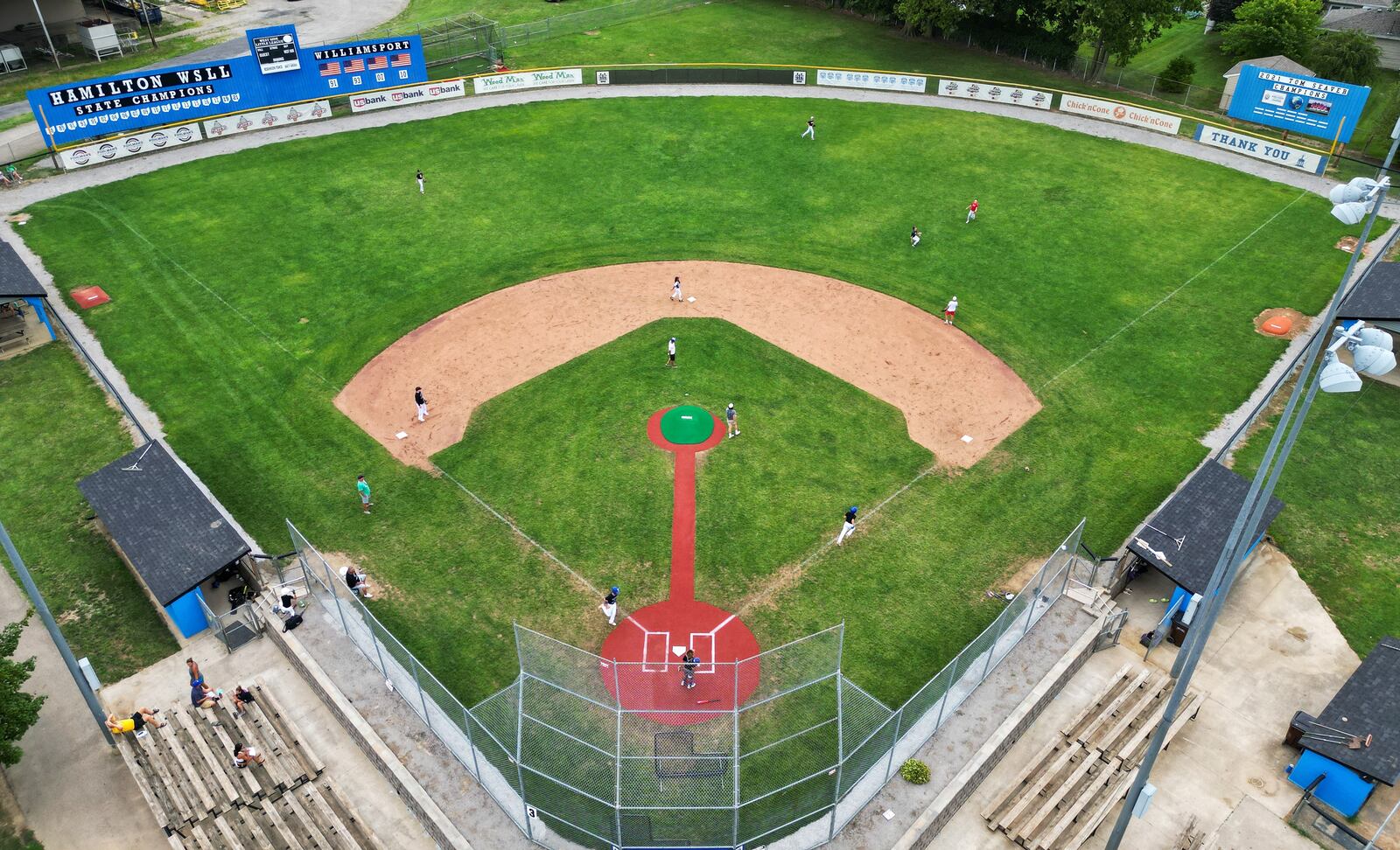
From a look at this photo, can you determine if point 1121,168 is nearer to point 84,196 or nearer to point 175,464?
point 175,464

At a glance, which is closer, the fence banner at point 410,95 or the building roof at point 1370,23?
the fence banner at point 410,95

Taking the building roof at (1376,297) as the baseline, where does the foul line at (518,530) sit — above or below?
below

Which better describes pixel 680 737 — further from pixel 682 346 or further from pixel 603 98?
pixel 603 98

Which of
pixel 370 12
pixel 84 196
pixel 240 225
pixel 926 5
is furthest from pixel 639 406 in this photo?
pixel 370 12

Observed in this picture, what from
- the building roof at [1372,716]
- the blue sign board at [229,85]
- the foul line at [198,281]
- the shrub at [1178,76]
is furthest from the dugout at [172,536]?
the shrub at [1178,76]

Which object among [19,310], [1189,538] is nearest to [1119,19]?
[1189,538]

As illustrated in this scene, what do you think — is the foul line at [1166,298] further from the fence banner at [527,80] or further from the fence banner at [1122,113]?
the fence banner at [527,80]

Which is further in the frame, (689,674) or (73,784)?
(689,674)
